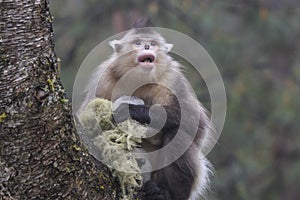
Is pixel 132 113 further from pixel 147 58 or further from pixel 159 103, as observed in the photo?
pixel 147 58

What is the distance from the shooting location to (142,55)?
4.37 metres

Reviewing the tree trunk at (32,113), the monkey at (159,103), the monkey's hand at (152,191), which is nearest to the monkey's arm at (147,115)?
the monkey at (159,103)

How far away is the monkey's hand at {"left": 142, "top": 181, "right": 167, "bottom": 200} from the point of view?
326 cm

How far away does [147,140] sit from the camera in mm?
3514

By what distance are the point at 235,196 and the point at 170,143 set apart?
5389 millimetres

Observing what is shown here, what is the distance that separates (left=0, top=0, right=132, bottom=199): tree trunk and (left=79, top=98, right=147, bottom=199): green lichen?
1.36 feet

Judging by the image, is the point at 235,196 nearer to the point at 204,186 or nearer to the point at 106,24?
the point at 106,24

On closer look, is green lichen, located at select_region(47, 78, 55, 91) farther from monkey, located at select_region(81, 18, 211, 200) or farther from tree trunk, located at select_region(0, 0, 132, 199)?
monkey, located at select_region(81, 18, 211, 200)

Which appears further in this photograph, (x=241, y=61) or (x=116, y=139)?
(x=241, y=61)

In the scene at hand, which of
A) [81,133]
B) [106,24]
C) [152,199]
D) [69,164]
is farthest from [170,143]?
[106,24]

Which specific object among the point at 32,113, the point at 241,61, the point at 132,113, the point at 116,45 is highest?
the point at 32,113

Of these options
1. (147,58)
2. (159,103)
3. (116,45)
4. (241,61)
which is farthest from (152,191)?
(241,61)

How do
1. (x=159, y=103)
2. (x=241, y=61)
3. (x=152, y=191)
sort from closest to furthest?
1. (x=152, y=191)
2. (x=159, y=103)
3. (x=241, y=61)

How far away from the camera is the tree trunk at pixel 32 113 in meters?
2.42
